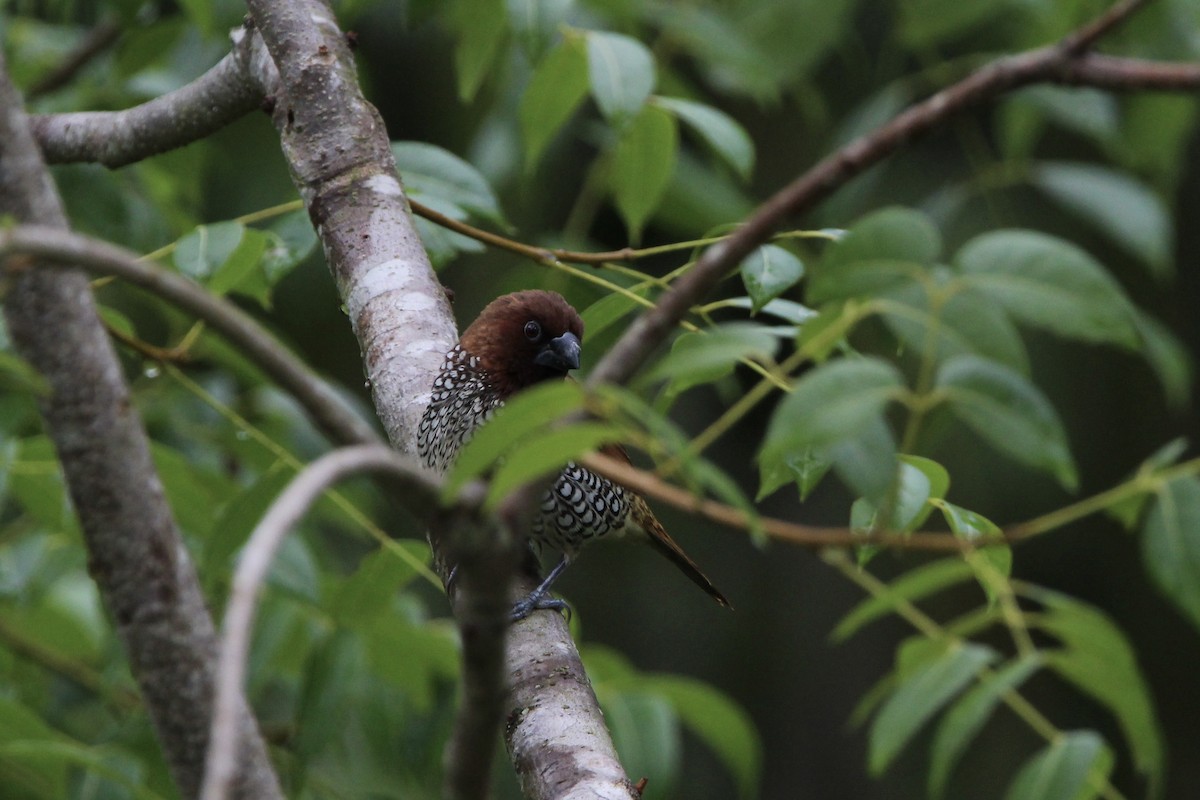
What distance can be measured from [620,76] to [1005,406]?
4.88 ft

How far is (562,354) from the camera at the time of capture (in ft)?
10.9

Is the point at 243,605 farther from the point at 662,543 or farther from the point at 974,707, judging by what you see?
the point at 662,543

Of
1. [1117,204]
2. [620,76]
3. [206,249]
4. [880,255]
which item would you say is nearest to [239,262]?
[206,249]

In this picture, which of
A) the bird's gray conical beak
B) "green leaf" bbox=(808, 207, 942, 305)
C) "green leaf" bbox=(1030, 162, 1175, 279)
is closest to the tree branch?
"green leaf" bbox=(808, 207, 942, 305)

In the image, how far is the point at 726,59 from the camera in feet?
13.1

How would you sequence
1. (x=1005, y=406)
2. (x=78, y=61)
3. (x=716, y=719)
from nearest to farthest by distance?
(x=1005, y=406)
(x=716, y=719)
(x=78, y=61)

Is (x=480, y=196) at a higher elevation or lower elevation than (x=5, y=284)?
higher

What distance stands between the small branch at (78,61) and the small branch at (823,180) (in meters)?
3.27

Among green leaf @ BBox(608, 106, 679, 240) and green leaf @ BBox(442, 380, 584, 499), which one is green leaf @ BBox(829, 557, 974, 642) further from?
green leaf @ BBox(608, 106, 679, 240)

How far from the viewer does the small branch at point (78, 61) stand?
156 inches

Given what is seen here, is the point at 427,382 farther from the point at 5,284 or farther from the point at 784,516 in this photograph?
the point at 784,516

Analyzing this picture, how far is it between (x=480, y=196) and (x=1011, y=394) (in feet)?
5.28

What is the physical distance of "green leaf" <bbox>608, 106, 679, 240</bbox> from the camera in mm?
2863

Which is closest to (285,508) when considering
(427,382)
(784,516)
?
(427,382)
